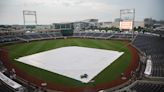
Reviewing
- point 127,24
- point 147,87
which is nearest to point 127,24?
point 127,24

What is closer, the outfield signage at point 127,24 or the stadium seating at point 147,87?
the stadium seating at point 147,87

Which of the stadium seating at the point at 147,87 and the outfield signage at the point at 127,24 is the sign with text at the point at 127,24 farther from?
the stadium seating at the point at 147,87

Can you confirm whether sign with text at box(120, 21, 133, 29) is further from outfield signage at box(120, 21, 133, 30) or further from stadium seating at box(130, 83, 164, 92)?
stadium seating at box(130, 83, 164, 92)

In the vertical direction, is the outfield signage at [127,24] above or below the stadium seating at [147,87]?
above

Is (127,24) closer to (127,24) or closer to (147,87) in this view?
(127,24)

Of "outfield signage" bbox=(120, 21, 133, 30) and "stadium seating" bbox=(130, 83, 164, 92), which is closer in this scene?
"stadium seating" bbox=(130, 83, 164, 92)

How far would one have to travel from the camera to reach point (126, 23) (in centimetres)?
6081

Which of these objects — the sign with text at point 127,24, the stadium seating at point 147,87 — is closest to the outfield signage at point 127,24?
the sign with text at point 127,24

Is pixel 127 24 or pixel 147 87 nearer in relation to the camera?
pixel 147 87

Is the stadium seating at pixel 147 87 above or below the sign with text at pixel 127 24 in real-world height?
below

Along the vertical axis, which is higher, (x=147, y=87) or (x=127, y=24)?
(x=127, y=24)

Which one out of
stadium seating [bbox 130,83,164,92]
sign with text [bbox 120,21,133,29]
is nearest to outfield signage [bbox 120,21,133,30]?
sign with text [bbox 120,21,133,29]

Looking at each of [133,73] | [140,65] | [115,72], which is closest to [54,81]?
[115,72]

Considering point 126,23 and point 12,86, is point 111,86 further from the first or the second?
point 126,23
